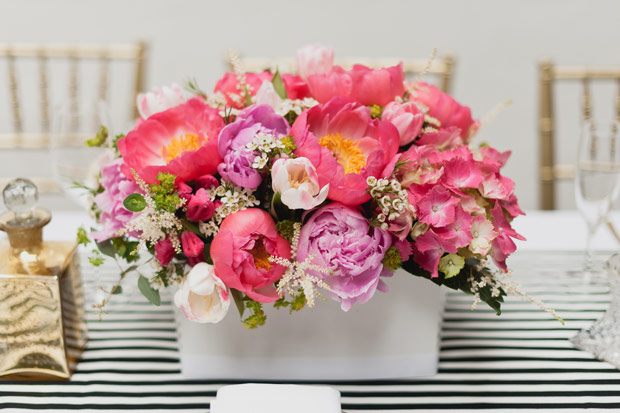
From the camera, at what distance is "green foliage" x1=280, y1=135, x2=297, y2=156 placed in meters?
0.59

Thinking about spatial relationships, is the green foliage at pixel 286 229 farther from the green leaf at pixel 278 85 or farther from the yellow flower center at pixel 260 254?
the green leaf at pixel 278 85

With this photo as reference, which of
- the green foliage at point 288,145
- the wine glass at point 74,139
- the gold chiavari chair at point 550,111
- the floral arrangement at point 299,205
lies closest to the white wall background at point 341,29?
the gold chiavari chair at point 550,111

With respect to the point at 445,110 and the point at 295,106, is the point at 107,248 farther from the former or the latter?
the point at 445,110

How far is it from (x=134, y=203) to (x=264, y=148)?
0.14 meters

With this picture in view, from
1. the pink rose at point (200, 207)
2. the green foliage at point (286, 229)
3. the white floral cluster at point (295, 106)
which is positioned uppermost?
the white floral cluster at point (295, 106)

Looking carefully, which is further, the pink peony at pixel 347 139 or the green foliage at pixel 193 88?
the green foliage at pixel 193 88

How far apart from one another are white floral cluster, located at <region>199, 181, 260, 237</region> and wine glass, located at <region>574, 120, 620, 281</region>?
534 mm

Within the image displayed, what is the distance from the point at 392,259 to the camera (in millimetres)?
608

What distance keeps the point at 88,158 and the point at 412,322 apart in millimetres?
577

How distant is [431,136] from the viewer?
70 centimetres

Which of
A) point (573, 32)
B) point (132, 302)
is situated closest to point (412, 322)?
point (132, 302)

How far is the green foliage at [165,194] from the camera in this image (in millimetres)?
594

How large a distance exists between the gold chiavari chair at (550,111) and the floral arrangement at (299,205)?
2.83 feet

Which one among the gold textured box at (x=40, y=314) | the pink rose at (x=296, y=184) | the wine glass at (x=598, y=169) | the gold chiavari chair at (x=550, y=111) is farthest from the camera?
the gold chiavari chair at (x=550, y=111)
